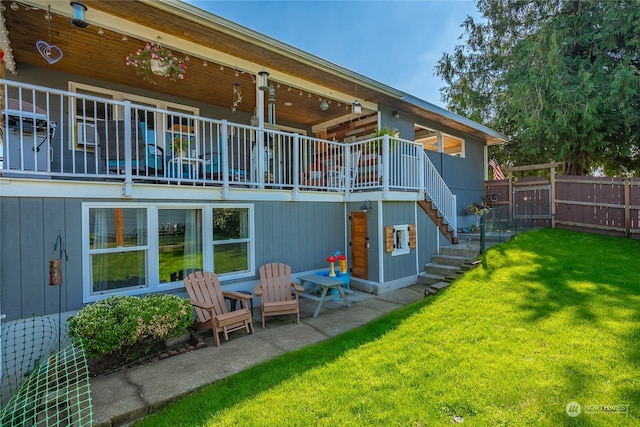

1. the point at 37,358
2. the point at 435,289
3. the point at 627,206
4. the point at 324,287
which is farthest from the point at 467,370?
the point at 627,206

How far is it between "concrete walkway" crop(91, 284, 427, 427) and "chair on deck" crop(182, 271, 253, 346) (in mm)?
183

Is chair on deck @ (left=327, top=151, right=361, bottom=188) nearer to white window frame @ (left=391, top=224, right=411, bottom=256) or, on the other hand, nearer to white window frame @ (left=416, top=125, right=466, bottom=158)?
white window frame @ (left=391, top=224, right=411, bottom=256)

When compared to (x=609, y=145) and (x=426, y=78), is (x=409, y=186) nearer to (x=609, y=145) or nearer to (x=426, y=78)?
(x=609, y=145)

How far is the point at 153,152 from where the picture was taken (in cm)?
546

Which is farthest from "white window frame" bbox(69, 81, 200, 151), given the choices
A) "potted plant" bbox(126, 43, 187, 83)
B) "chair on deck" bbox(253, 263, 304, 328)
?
"chair on deck" bbox(253, 263, 304, 328)

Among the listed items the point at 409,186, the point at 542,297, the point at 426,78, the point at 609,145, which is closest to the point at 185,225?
the point at 409,186

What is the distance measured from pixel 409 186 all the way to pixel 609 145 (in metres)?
9.31

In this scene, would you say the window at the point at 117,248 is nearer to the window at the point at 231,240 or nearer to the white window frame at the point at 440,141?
the window at the point at 231,240

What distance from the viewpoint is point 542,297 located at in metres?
4.86

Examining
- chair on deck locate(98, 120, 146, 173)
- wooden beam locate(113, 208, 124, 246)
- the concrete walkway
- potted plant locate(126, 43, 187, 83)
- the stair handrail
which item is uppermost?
potted plant locate(126, 43, 187, 83)

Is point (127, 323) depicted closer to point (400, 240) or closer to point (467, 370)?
point (467, 370)

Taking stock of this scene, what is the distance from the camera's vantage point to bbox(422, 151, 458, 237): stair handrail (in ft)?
26.4

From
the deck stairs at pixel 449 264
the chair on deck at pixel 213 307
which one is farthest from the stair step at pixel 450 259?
the chair on deck at pixel 213 307

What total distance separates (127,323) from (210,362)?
1043 mm
